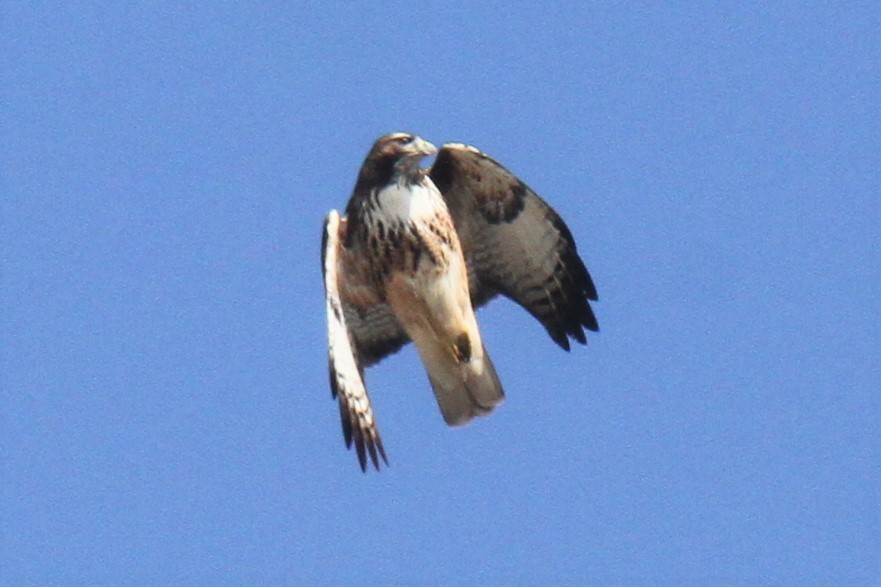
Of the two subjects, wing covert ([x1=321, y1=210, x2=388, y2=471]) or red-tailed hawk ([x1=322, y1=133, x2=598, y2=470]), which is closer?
wing covert ([x1=321, y1=210, x2=388, y2=471])

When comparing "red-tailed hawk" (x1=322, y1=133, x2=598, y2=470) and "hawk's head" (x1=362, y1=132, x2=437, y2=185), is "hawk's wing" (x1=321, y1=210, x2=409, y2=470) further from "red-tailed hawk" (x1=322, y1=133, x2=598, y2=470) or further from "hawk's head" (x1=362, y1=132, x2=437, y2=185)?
"hawk's head" (x1=362, y1=132, x2=437, y2=185)

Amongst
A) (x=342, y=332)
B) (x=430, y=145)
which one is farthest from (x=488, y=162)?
(x=342, y=332)

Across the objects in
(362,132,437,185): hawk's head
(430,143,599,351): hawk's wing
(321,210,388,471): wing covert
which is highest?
(362,132,437,185): hawk's head

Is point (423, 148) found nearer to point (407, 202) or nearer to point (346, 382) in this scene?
point (407, 202)

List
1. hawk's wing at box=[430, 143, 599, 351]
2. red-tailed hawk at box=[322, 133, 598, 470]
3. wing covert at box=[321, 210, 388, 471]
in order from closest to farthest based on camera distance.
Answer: wing covert at box=[321, 210, 388, 471]
red-tailed hawk at box=[322, 133, 598, 470]
hawk's wing at box=[430, 143, 599, 351]

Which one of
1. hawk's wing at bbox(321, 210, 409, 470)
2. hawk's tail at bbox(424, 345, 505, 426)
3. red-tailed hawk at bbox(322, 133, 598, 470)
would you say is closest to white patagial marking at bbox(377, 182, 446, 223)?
red-tailed hawk at bbox(322, 133, 598, 470)

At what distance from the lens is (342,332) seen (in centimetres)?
1308

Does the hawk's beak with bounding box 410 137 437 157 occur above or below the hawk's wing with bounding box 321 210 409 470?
above

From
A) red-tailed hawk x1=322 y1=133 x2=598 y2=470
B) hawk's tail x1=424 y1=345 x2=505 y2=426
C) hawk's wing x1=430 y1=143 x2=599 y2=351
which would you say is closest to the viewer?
red-tailed hawk x1=322 y1=133 x2=598 y2=470

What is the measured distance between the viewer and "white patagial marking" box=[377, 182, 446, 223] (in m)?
13.3

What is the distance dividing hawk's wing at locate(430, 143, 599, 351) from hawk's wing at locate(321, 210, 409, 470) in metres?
0.55

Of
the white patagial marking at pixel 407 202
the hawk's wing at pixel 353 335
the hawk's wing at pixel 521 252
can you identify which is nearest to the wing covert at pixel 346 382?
the hawk's wing at pixel 353 335

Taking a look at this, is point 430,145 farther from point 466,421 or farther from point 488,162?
point 466,421

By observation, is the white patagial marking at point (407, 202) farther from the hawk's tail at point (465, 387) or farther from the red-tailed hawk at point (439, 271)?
the hawk's tail at point (465, 387)
